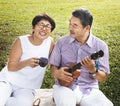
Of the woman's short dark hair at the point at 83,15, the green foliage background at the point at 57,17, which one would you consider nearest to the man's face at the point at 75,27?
the woman's short dark hair at the point at 83,15

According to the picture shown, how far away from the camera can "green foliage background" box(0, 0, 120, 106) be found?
6840 mm

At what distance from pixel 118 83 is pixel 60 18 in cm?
179

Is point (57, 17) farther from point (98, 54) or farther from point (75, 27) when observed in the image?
point (98, 54)

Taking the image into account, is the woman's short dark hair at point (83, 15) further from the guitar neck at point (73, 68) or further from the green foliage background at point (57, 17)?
the green foliage background at point (57, 17)

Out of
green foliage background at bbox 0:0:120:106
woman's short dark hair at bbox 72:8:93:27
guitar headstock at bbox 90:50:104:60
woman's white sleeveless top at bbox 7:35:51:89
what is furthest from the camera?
green foliage background at bbox 0:0:120:106

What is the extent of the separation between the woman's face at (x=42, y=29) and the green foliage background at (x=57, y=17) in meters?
2.76

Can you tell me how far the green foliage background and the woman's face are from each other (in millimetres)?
2757

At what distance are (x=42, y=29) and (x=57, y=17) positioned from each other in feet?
10.3

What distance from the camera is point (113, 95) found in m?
5.63

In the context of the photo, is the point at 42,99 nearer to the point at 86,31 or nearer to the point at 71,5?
the point at 86,31

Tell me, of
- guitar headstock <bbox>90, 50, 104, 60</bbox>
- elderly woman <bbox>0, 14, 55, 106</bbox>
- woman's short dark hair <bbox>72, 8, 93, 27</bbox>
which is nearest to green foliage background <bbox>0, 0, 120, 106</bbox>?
elderly woman <bbox>0, 14, 55, 106</bbox>

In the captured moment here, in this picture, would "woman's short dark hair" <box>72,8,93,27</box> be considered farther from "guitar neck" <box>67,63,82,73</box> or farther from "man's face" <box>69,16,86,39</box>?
"guitar neck" <box>67,63,82,73</box>

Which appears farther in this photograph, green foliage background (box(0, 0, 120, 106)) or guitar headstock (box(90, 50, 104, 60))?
green foliage background (box(0, 0, 120, 106))

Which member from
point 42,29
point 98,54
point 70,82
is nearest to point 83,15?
point 42,29
